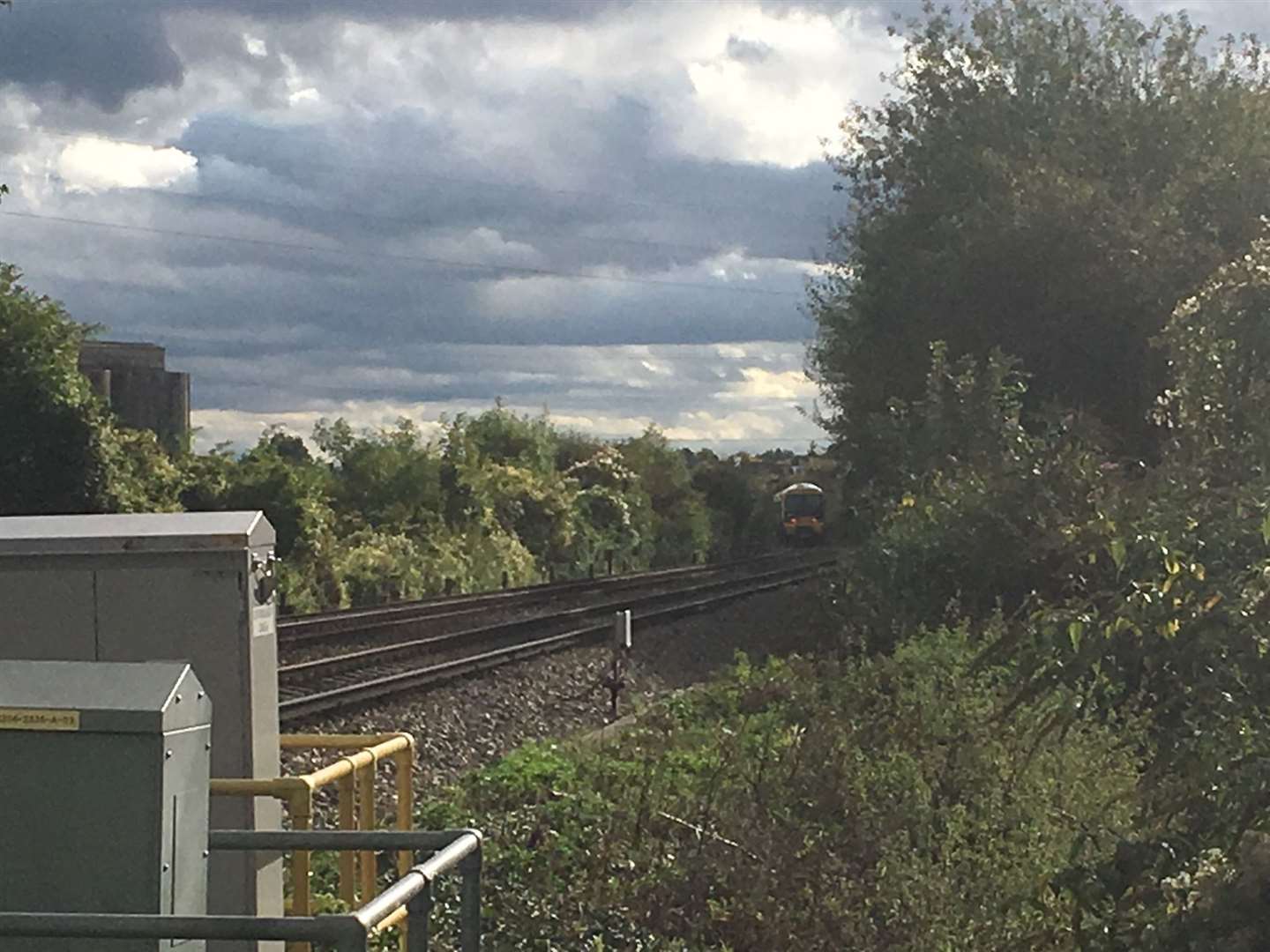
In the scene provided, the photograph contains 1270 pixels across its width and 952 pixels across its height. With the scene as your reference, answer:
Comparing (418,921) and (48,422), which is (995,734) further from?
(48,422)

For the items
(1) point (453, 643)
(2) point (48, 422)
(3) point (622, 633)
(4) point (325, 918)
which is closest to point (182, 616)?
(4) point (325, 918)

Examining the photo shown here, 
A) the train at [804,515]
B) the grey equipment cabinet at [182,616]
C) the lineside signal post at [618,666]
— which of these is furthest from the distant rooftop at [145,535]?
the train at [804,515]

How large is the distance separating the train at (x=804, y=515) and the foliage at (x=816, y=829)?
58.5 metres

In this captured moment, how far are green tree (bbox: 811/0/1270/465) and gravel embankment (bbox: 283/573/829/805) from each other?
6.71 meters

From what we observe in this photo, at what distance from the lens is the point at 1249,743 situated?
5801 mm

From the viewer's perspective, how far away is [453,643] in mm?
23422

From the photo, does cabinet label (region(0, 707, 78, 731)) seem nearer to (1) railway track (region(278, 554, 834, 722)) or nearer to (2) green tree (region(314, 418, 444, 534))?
(1) railway track (region(278, 554, 834, 722))

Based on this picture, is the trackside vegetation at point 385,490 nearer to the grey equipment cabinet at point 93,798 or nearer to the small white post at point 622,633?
the small white post at point 622,633

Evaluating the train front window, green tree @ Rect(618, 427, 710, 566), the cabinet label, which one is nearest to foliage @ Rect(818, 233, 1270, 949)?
the cabinet label

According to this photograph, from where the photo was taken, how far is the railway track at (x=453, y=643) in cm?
1747

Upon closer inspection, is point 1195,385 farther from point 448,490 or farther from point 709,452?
point 709,452

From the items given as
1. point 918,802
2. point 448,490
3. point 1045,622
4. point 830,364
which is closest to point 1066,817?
point 918,802

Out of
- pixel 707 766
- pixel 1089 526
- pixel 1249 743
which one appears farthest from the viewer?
pixel 707 766

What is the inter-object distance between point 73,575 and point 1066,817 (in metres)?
4.57
